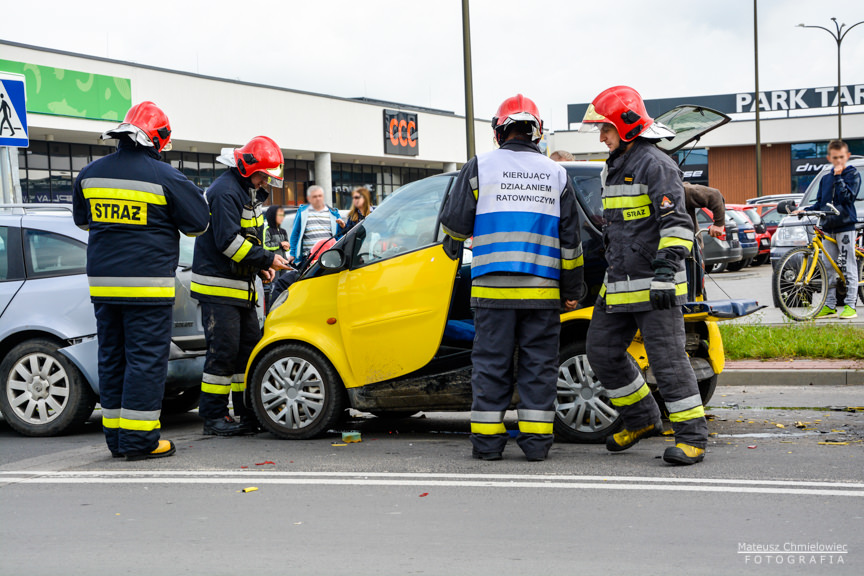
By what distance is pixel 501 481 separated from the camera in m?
5.22

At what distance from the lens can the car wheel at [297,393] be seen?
6.50 m

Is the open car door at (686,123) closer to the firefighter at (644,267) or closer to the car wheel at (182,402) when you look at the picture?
the firefighter at (644,267)

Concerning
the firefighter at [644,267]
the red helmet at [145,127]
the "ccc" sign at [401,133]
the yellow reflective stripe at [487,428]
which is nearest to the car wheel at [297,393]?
the yellow reflective stripe at [487,428]

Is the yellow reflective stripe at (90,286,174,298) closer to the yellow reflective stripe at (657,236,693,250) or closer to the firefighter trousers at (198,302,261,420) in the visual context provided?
the firefighter trousers at (198,302,261,420)

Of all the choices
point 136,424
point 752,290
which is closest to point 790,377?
point 136,424

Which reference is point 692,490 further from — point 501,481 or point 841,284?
point 841,284

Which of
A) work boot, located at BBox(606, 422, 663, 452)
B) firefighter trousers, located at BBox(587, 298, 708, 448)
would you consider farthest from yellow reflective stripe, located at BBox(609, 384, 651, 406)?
work boot, located at BBox(606, 422, 663, 452)

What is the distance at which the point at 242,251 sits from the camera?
671cm

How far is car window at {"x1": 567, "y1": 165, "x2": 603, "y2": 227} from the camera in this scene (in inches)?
239

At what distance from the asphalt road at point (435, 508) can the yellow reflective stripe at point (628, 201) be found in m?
1.42

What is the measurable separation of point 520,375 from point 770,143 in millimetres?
56712

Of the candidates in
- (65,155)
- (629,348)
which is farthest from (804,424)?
(65,155)

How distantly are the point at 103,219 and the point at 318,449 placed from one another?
1930 mm

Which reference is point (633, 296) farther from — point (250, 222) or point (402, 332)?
point (250, 222)
